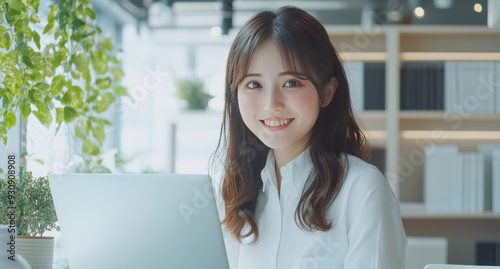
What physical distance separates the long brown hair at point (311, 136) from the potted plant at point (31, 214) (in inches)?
18.8

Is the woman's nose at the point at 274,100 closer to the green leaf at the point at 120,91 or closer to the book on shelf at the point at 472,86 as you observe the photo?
the green leaf at the point at 120,91

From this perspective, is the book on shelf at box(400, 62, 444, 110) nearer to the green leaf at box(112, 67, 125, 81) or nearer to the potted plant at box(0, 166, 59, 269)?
the green leaf at box(112, 67, 125, 81)

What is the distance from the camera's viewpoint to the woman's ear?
1.45 metres

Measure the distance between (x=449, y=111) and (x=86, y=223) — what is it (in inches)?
107

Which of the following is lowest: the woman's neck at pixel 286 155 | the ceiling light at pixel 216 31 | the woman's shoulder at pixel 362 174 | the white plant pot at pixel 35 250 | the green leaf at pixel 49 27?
the white plant pot at pixel 35 250

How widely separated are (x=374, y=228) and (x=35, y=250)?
2.85ft

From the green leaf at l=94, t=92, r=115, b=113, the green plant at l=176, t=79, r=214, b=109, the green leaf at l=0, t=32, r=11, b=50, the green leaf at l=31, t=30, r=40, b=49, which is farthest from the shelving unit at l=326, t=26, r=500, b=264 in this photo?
the green leaf at l=0, t=32, r=11, b=50

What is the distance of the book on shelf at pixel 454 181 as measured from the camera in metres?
3.35

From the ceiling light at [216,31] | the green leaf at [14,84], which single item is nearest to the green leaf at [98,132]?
the green leaf at [14,84]

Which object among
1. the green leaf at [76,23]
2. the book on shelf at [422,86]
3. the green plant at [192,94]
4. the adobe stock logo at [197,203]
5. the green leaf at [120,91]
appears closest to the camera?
the adobe stock logo at [197,203]

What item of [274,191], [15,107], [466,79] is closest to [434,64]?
[466,79]

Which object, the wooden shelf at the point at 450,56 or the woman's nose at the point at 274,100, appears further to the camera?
the wooden shelf at the point at 450,56

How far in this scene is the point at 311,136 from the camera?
151 cm

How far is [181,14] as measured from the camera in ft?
17.7
